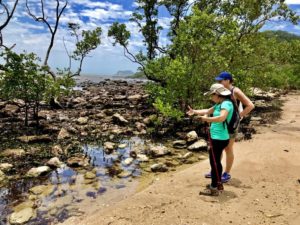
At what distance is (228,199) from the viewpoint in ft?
26.6

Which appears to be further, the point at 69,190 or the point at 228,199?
the point at 69,190

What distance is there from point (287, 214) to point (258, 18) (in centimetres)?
1743

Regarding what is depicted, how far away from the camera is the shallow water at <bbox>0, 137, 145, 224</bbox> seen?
8.84 meters

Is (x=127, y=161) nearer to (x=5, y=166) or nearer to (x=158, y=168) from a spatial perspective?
(x=158, y=168)

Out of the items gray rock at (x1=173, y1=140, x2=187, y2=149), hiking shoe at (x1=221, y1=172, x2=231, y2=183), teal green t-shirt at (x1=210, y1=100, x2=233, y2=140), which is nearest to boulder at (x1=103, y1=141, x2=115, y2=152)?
gray rock at (x1=173, y1=140, x2=187, y2=149)

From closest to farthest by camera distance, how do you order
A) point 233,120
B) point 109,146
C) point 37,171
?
1. point 233,120
2. point 37,171
3. point 109,146

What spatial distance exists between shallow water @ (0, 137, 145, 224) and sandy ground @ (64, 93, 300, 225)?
734 millimetres

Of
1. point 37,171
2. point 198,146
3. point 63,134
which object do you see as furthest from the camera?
point 63,134

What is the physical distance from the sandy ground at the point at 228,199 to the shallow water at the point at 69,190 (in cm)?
73

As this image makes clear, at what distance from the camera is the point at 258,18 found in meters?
22.5

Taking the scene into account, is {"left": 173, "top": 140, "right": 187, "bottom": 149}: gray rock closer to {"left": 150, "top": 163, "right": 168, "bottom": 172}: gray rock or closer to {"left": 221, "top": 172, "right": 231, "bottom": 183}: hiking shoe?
{"left": 150, "top": 163, "right": 168, "bottom": 172}: gray rock

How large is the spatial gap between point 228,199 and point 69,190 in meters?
4.54

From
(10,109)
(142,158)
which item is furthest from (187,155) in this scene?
(10,109)

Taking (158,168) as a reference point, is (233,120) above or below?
above
